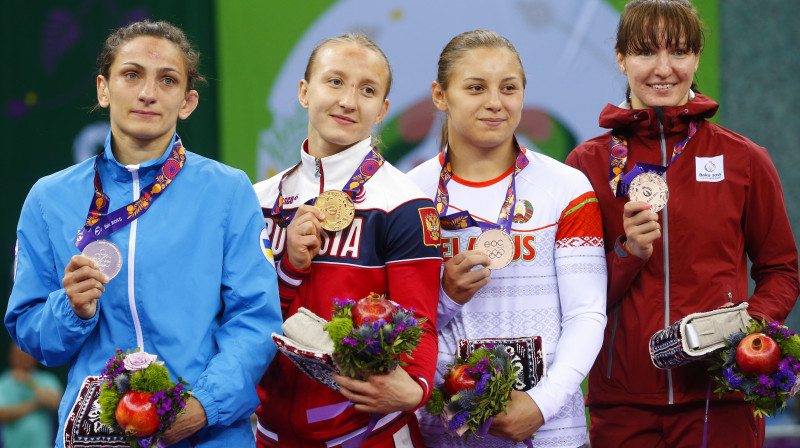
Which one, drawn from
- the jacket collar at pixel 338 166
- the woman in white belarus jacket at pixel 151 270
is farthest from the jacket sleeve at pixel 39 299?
the jacket collar at pixel 338 166

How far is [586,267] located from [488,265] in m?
0.31

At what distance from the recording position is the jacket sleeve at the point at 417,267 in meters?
2.34

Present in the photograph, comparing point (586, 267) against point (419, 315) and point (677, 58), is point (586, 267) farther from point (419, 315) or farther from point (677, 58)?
point (677, 58)

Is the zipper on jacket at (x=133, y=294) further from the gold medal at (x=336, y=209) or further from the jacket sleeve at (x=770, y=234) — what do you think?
the jacket sleeve at (x=770, y=234)

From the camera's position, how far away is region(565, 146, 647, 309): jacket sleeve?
104 inches

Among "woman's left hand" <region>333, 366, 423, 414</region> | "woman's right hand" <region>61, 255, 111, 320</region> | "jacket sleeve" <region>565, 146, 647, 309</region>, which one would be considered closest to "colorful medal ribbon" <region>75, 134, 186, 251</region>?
"woman's right hand" <region>61, 255, 111, 320</region>

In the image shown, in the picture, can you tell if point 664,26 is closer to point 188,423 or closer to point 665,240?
point 665,240

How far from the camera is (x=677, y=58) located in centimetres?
279

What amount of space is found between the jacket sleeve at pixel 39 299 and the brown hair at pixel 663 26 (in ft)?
5.92

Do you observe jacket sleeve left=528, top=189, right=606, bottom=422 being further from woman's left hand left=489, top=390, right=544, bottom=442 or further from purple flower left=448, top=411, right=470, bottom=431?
purple flower left=448, top=411, right=470, bottom=431

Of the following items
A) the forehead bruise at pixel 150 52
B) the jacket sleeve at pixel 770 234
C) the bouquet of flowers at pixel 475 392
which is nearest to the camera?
the bouquet of flowers at pixel 475 392

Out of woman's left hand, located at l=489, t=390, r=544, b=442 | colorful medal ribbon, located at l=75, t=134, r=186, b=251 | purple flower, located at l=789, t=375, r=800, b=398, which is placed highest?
colorful medal ribbon, located at l=75, t=134, r=186, b=251

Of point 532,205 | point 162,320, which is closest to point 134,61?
point 162,320

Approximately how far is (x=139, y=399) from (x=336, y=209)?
74cm
